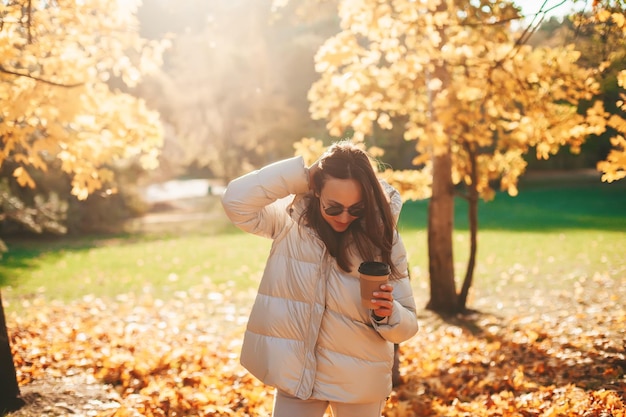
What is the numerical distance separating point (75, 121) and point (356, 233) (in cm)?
360

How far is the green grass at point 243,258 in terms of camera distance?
1011 cm

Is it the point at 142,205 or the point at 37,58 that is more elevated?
the point at 37,58

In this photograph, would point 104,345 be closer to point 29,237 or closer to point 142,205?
point 29,237

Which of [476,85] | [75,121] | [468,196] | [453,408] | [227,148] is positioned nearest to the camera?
[453,408]

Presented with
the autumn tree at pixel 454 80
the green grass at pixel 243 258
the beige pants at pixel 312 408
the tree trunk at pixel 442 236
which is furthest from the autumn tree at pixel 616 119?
the green grass at pixel 243 258

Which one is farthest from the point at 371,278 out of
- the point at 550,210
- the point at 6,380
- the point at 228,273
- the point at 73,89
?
the point at 550,210

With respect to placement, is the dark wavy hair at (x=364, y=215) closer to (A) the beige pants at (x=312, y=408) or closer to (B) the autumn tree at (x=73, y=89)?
(A) the beige pants at (x=312, y=408)

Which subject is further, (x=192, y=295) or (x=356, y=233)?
(x=192, y=295)

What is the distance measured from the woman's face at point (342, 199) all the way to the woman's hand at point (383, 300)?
40cm

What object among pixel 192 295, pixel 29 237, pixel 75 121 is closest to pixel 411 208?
pixel 29 237

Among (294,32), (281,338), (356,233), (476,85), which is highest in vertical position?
(294,32)

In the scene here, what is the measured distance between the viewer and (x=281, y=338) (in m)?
2.58

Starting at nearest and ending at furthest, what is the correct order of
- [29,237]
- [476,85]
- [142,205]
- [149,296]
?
1. [476,85]
2. [149,296]
3. [29,237]
4. [142,205]

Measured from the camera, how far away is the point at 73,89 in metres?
4.88
